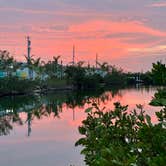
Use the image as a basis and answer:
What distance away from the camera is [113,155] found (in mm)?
1775

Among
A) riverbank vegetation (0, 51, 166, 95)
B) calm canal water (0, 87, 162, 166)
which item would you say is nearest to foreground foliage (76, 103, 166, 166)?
calm canal water (0, 87, 162, 166)

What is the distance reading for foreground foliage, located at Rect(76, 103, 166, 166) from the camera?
1789 mm

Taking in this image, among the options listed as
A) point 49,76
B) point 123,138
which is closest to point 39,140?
point 123,138

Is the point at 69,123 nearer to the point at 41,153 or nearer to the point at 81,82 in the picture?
the point at 41,153

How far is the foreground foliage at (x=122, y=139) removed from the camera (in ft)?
5.87

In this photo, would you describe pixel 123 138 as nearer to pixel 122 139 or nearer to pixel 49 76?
pixel 122 139

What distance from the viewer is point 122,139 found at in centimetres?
283

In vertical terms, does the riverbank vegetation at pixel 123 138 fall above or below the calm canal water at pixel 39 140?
above

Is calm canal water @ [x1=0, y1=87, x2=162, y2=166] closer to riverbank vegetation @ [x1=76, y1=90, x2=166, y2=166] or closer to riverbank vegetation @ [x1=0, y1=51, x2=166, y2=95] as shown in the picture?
riverbank vegetation @ [x1=76, y1=90, x2=166, y2=166]

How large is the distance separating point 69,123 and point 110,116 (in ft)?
63.7

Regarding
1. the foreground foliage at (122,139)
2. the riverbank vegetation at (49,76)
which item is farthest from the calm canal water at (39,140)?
the riverbank vegetation at (49,76)

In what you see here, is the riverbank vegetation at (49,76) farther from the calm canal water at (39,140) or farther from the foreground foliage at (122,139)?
the foreground foliage at (122,139)

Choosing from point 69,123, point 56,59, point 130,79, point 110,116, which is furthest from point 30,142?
point 130,79

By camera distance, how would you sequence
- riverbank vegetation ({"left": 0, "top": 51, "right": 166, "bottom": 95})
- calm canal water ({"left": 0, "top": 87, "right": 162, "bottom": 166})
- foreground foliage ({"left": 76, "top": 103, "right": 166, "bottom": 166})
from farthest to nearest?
1. riverbank vegetation ({"left": 0, "top": 51, "right": 166, "bottom": 95})
2. calm canal water ({"left": 0, "top": 87, "right": 162, "bottom": 166})
3. foreground foliage ({"left": 76, "top": 103, "right": 166, "bottom": 166})
